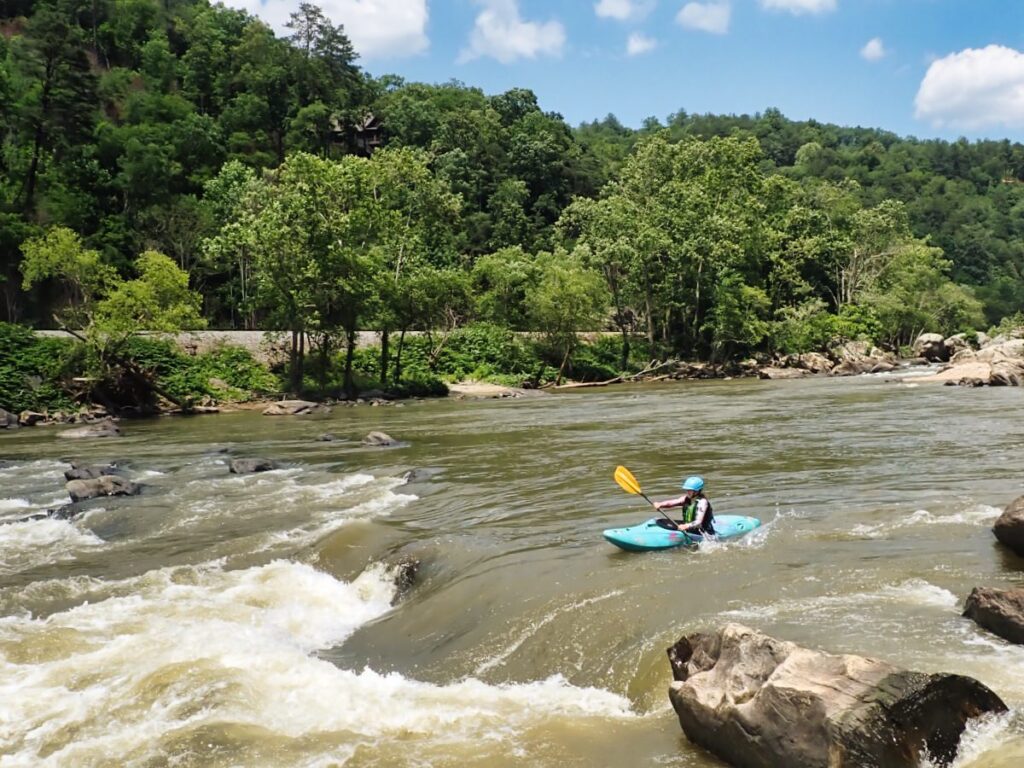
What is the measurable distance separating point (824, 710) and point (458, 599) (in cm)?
503

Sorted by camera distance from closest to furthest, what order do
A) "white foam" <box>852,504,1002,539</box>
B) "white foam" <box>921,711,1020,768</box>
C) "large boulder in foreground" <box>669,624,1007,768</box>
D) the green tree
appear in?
"large boulder in foreground" <box>669,624,1007,768</box>
"white foam" <box>921,711,1020,768</box>
"white foam" <box>852,504,1002,539</box>
the green tree

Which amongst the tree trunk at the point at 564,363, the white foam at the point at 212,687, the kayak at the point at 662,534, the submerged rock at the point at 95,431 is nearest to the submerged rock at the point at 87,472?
the white foam at the point at 212,687

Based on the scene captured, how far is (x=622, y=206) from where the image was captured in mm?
52062

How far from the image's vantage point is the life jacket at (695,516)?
34.3ft

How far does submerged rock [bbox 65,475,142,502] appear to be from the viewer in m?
15.5

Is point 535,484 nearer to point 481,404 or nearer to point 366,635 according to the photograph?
point 366,635

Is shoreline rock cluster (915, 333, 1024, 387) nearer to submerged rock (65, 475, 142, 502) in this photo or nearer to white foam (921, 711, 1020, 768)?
submerged rock (65, 475, 142, 502)

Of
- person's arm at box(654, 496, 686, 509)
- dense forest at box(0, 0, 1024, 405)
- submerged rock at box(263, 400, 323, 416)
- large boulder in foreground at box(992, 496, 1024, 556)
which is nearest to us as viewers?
large boulder in foreground at box(992, 496, 1024, 556)

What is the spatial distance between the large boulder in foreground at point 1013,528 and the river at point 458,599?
0.27 m

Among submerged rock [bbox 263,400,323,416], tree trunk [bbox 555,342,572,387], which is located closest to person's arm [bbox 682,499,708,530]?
submerged rock [bbox 263,400,323,416]

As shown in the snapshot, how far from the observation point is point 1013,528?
30.2ft

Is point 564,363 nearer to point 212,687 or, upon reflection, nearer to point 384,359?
point 384,359

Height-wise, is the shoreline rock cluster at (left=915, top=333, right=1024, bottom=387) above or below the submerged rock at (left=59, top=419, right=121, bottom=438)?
above

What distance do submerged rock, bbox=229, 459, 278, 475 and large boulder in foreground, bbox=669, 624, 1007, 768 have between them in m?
14.5
